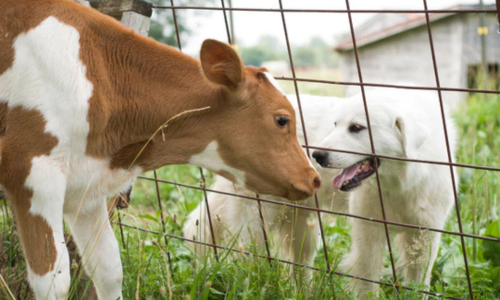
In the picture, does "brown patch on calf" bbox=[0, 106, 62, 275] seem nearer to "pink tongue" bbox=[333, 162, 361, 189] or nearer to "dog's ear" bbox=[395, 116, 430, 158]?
"pink tongue" bbox=[333, 162, 361, 189]

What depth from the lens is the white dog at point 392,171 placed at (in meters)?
3.84

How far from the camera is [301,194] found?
9.64 ft

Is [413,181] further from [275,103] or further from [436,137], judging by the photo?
[275,103]

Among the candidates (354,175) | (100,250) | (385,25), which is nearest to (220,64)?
(100,250)

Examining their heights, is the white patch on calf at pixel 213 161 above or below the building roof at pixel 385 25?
above

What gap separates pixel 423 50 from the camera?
16266mm

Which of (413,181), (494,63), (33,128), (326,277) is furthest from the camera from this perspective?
(494,63)

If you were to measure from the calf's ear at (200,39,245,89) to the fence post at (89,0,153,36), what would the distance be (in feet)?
3.04

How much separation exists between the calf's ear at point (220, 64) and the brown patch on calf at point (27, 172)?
0.72m

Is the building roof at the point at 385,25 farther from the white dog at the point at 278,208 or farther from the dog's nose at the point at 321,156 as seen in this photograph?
the dog's nose at the point at 321,156

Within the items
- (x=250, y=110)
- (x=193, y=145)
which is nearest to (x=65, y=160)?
(x=193, y=145)

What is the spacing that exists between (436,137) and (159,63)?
2024 mm

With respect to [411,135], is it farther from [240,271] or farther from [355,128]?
[240,271]

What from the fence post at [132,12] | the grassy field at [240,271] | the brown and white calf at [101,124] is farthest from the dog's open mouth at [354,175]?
the fence post at [132,12]
